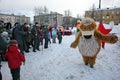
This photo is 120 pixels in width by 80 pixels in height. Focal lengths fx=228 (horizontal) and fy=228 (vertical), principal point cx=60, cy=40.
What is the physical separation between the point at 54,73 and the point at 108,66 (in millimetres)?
2571

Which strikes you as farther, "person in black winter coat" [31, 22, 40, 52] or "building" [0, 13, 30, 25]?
"building" [0, 13, 30, 25]

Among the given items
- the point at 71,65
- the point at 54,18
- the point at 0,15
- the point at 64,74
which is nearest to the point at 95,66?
the point at 71,65

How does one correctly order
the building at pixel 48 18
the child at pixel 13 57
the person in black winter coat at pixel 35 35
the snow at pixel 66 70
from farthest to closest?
the building at pixel 48 18
the person in black winter coat at pixel 35 35
the snow at pixel 66 70
the child at pixel 13 57

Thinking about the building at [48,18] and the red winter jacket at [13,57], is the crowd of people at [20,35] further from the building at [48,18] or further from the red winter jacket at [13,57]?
the building at [48,18]

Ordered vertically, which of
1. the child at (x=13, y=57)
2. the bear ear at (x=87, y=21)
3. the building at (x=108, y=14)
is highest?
the building at (x=108, y=14)

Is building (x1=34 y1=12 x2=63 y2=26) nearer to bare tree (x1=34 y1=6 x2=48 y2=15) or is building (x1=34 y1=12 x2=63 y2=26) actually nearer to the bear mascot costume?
bare tree (x1=34 y1=6 x2=48 y2=15)

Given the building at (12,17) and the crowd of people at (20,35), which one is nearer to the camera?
the crowd of people at (20,35)

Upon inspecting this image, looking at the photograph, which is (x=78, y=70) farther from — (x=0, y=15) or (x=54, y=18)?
(x=54, y=18)

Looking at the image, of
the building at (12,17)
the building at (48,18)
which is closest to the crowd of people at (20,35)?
the building at (12,17)

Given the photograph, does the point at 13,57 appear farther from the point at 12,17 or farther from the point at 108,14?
the point at 108,14

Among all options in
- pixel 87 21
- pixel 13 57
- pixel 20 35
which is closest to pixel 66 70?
pixel 87 21

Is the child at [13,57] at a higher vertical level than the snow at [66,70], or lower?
higher

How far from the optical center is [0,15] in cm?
8762

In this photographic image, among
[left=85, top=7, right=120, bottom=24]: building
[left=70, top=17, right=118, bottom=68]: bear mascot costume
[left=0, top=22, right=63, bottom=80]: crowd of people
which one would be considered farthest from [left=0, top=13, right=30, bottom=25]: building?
[left=70, top=17, right=118, bottom=68]: bear mascot costume
